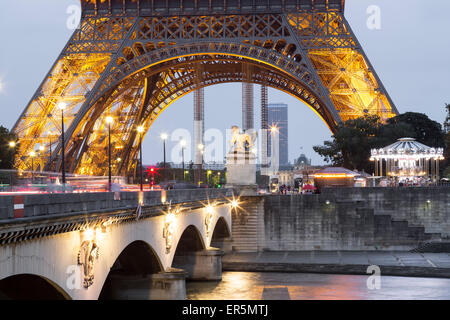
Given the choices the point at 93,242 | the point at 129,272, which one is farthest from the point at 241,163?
the point at 93,242

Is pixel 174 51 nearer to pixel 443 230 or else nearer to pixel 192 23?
pixel 192 23

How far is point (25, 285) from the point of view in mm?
17922

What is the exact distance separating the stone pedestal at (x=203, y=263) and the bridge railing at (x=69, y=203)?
11856 millimetres

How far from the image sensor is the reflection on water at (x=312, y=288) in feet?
116

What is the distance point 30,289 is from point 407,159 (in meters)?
49.0

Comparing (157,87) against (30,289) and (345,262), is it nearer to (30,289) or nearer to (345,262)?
(345,262)

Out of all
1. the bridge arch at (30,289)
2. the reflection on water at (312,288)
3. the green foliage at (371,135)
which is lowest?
the reflection on water at (312,288)

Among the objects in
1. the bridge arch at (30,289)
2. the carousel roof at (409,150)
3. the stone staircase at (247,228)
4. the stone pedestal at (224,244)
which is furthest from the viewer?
the carousel roof at (409,150)

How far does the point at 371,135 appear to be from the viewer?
66062 millimetres

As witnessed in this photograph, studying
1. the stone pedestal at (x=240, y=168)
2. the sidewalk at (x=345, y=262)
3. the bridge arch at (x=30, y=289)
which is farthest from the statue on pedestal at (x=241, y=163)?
the bridge arch at (x=30, y=289)

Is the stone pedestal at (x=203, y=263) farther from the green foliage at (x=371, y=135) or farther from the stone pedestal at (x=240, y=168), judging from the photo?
the green foliage at (x=371, y=135)

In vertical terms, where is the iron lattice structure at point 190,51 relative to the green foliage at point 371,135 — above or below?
above
